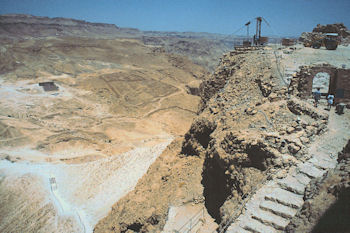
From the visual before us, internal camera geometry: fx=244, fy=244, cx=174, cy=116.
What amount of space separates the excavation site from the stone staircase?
2 centimetres

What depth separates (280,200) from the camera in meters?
→ 5.89

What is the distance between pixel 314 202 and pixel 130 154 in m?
17.9

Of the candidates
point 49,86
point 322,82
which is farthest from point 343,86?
point 49,86

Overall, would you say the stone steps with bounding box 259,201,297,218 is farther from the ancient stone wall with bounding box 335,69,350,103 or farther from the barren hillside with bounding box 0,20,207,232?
the barren hillside with bounding box 0,20,207,232

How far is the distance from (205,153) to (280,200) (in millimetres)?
4716

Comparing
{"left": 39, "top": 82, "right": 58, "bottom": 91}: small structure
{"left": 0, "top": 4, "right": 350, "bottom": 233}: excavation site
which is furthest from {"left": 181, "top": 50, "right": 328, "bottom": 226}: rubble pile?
{"left": 39, "top": 82, "right": 58, "bottom": 91}: small structure

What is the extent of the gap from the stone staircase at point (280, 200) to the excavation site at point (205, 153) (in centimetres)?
2

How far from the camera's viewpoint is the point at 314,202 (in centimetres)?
508

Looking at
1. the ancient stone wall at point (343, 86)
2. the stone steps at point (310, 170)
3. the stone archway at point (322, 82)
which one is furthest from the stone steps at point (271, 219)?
the stone archway at point (322, 82)

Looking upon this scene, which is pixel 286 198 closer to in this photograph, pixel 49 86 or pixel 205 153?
pixel 205 153

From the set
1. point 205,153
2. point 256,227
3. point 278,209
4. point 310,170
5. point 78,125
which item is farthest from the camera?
point 78,125

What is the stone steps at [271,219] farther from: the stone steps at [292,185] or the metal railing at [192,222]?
the metal railing at [192,222]

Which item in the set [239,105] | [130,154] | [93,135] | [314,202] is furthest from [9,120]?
[314,202]

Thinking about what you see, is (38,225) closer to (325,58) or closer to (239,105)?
(239,105)
